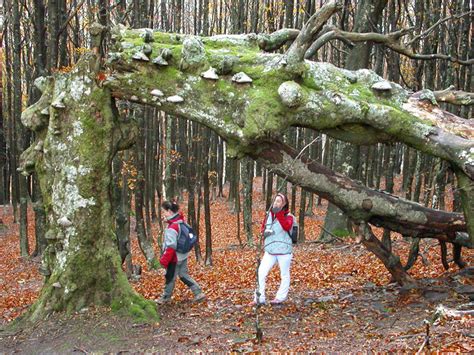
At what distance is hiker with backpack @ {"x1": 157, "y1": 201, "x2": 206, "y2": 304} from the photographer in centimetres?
780

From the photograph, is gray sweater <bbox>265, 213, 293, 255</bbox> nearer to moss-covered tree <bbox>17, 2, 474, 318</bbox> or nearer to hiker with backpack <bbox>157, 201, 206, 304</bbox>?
moss-covered tree <bbox>17, 2, 474, 318</bbox>

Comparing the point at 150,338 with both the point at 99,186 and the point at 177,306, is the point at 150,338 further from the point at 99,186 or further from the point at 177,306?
the point at 99,186

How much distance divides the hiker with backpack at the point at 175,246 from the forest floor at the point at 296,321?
0.32 metres

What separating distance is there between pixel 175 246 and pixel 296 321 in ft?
7.42

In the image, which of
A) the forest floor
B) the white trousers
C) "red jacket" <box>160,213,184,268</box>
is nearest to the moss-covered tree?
the forest floor

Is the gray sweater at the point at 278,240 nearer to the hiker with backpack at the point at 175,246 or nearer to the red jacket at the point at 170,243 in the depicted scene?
the hiker with backpack at the point at 175,246

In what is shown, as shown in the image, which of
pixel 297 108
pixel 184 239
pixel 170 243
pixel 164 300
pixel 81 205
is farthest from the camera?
pixel 164 300

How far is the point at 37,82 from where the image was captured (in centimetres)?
773

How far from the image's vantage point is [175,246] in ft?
25.6

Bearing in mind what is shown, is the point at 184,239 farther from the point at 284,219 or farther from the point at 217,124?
the point at 217,124

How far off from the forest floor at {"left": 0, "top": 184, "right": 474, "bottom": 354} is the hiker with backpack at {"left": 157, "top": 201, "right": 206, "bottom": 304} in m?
0.32

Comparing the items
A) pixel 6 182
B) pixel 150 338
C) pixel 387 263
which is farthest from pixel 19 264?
pixel 6 182

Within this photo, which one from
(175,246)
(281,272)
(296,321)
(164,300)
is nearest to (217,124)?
(175,246)

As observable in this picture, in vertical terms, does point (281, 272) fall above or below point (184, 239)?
below
